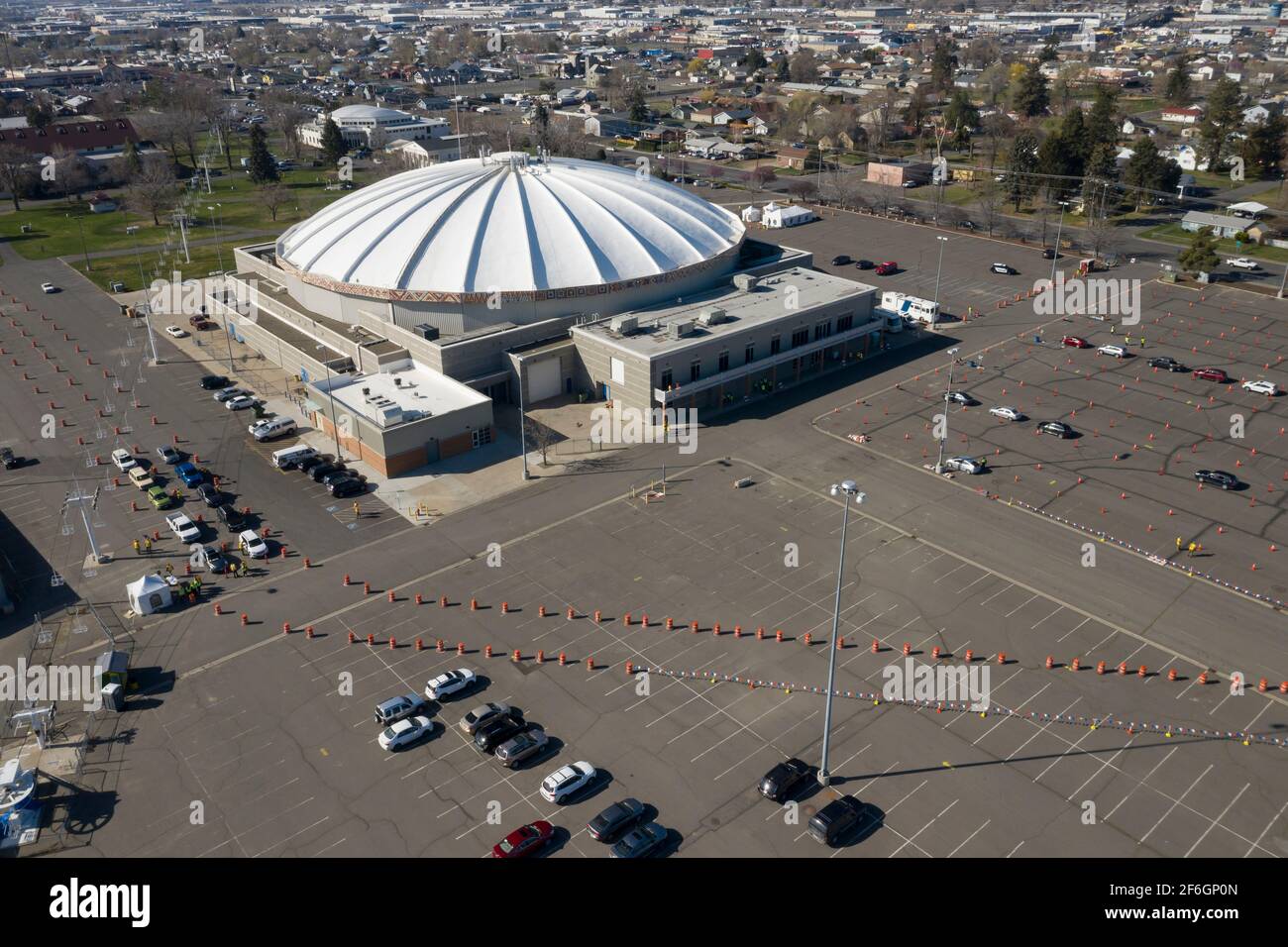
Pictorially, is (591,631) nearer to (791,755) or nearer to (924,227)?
(791,755)

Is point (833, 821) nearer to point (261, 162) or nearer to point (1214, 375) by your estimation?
point (1214, 375)

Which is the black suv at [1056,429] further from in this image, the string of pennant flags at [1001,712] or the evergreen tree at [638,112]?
the evergreen tree at [638,112]

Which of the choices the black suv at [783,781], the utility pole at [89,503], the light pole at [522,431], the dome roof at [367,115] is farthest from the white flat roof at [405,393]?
the dome roof at [367,115]

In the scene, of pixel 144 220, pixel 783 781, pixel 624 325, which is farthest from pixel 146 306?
pixel 783 781

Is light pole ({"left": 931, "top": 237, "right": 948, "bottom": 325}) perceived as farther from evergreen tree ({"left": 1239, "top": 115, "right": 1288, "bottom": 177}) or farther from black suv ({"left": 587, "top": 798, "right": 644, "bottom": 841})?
black suv ({"left": 587, "top": 798, "right": 644, "bottom": 841})

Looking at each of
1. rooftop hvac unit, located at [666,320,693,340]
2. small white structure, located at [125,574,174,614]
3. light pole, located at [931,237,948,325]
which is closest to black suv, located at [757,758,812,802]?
small white structure, located at [125,574,174,614]
